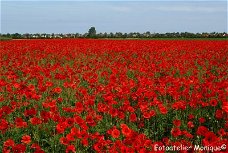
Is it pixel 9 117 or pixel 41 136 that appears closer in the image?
pixel 41 136

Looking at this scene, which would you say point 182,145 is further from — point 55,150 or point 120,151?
point 55,150

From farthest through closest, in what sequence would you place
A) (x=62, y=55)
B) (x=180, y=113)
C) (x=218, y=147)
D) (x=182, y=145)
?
(x=62, y=55), (x=180, y=113), (x=182, y=145), (x=218, y=147)

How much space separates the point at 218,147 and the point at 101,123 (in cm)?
244

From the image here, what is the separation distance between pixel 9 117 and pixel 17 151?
2082 millimetres

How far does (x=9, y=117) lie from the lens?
5465 millimetres

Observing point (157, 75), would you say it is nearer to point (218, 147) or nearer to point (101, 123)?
point (101, 123)

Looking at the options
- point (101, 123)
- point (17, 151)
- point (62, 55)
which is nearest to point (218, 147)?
point (17, 151)

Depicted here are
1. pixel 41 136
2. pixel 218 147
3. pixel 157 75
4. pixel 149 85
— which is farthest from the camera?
pixel 157 75

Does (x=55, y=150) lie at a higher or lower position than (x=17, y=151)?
lower

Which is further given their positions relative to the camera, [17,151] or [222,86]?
[222,86]

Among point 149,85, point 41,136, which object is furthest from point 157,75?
point 41,136

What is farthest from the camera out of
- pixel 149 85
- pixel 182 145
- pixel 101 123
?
pixel 149 85

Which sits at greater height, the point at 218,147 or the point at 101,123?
the point at 218,147

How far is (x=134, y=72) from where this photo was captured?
391 inches
